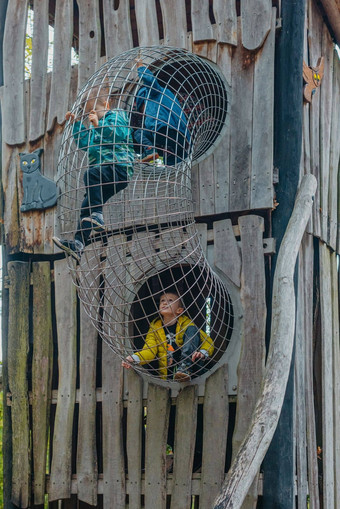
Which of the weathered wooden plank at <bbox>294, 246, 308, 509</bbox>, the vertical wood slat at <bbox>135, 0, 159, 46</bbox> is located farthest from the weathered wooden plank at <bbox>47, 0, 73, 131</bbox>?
the weathered wooden plank at <bbox>294, 246, 308, 509</bbox>

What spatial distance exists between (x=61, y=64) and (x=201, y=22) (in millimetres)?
1598

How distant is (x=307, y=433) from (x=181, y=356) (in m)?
1.45

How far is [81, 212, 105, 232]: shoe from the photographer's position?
21.3 ft

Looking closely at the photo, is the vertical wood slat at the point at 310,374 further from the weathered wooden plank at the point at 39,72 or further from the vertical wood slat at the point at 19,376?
the weathered wooden plank at the point at 39,72

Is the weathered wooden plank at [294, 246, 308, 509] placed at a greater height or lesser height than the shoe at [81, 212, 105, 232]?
lesser

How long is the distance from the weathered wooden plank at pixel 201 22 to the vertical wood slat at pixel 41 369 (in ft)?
8.50

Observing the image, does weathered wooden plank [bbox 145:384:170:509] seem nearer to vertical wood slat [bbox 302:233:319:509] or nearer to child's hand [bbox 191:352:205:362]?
child's hand [bbox 191:352:205:362]

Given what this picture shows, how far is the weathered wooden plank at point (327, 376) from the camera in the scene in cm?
822

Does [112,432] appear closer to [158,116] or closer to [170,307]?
[170,307]

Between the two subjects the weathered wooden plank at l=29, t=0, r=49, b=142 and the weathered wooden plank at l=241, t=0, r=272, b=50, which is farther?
the weathered wooden plank at l=29, t=0, r=49, b=142

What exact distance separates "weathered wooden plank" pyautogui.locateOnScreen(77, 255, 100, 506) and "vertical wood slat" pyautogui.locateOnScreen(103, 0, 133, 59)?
2.15m

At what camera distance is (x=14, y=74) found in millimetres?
9258

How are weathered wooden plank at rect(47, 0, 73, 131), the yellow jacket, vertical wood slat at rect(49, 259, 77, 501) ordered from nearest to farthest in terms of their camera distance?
the yellow jacket → vertical wood slat at rect(49, 259, 77, 501) → weathered wooden plank at rect(47, 0, 73, 131)

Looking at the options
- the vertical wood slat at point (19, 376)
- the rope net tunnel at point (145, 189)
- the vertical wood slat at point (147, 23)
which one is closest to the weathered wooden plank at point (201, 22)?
the rope net tunnel at point (145, 189)
